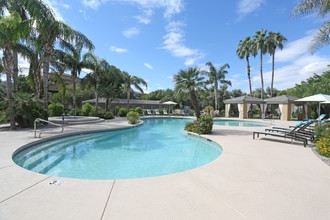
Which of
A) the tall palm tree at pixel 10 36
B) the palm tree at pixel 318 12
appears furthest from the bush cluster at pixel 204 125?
the tall palm tree at pixel 10 36

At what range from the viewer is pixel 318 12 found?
643 cm

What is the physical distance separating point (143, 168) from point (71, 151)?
365 cm

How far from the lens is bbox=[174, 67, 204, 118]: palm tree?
10391mm

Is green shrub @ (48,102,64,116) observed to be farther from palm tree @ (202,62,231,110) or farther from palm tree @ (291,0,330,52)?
palm tree @ (202,62,231,110)

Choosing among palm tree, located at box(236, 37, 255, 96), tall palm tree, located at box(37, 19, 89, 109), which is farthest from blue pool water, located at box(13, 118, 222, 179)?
palm tree, located at box(236, 37, 255, 96)

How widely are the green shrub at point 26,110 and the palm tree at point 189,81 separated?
9.39 metres

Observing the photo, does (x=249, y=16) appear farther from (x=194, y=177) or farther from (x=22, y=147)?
(x=22, y=147)

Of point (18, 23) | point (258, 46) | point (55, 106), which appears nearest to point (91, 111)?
point (55, 106)

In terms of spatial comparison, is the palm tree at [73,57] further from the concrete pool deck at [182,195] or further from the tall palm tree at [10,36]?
the concrete pool deck at [182,195]

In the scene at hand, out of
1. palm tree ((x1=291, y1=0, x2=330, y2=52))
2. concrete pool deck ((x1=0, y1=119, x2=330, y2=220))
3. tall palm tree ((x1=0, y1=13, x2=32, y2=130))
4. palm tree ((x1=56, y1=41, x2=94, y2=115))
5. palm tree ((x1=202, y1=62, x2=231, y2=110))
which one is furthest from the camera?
palm tree ((x1=202, y1=62, x2=231, y2=110))

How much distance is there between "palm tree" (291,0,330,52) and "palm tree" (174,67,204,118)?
542 cm

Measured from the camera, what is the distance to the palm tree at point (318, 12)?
19.9ft

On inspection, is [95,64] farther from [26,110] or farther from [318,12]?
[318,12]

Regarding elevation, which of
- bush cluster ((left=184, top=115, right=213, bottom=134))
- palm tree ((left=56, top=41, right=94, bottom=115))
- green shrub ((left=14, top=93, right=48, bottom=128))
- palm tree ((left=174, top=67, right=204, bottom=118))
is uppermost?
palm tree ((left=56, top=41, right=94, bottom=115))
